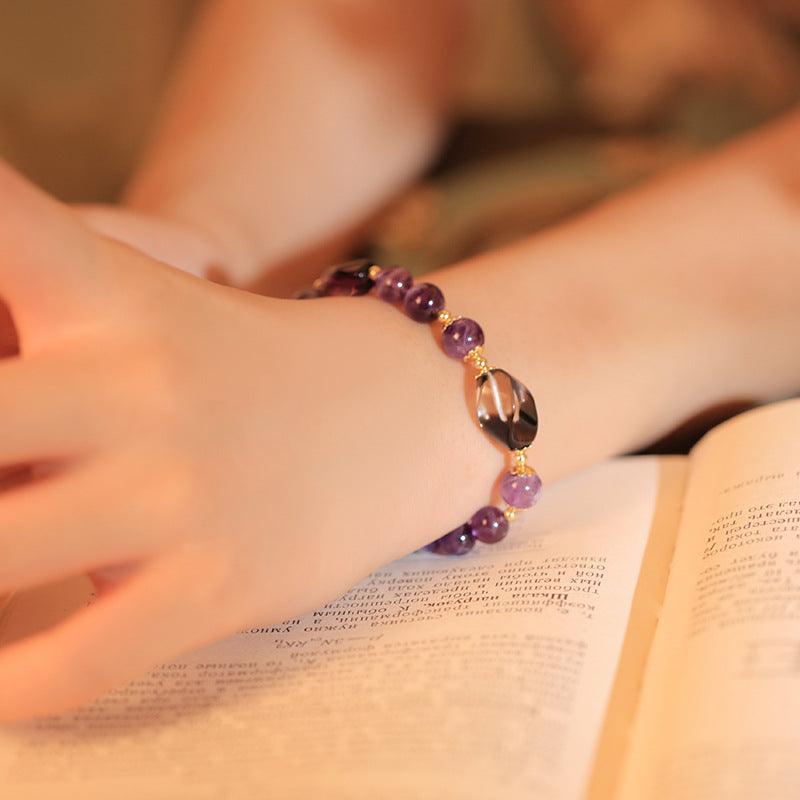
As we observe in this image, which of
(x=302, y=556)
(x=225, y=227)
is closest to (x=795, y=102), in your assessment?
(x=225, y=227)

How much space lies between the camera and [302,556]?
1.32 feet

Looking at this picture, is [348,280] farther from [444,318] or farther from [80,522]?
[80,522]

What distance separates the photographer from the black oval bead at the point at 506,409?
476 mm

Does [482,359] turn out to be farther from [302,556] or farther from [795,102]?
[795,102]

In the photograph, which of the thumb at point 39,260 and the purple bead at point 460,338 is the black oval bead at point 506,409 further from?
the thumb at point 39,260

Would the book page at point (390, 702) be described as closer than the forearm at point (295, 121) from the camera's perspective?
Yes

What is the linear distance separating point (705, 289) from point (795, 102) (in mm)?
373

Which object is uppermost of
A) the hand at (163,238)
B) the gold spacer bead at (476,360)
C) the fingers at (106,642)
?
the hand at (163,238)

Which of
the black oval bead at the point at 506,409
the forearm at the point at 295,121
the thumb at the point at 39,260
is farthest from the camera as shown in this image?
the forearm at the point at 295,121

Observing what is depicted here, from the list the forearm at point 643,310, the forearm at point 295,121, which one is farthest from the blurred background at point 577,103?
the forearm at point 643,310

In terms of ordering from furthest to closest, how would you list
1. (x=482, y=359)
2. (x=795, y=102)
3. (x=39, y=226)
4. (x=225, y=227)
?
1. (x=795, y=102)
2. (x=225, y=227)
3. (x=482, y=359)
4. (x=39, y=226)

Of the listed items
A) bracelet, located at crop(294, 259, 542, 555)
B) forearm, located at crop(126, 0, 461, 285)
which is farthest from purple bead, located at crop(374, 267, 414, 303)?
forearm, located at crop(126, 0, 461, 285)

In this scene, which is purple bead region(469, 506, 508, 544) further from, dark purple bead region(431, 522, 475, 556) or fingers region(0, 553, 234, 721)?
fingers region(0, 553, 234, 721)

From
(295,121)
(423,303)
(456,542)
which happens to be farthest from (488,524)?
(295,121)
